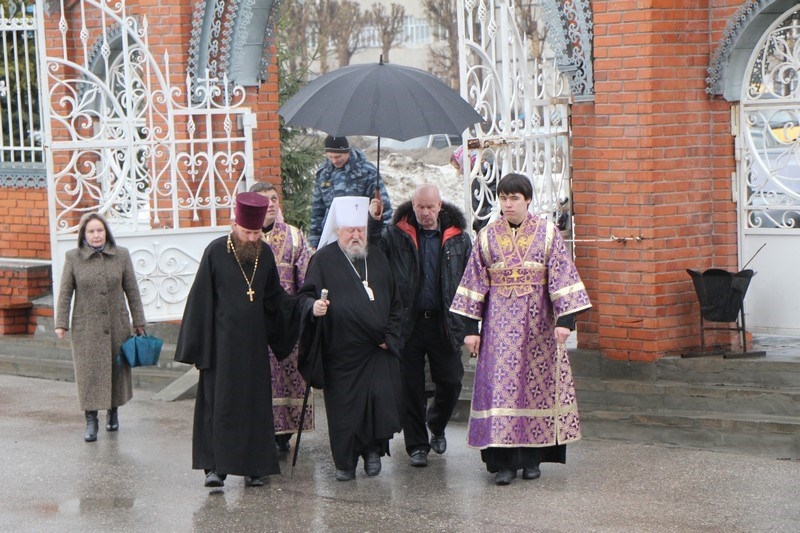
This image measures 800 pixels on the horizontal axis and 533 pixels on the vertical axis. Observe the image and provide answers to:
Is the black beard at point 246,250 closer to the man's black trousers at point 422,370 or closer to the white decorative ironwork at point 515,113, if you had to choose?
the man's black trousers at point 422,370

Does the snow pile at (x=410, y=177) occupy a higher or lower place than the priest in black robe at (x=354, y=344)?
higher

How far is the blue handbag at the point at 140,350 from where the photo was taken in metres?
9.62

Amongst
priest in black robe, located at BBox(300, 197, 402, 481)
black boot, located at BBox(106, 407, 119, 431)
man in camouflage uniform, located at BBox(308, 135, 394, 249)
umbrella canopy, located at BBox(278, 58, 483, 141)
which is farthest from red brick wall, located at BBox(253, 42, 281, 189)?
priest in black robe, located at BBox(300, 197, 402, 481)

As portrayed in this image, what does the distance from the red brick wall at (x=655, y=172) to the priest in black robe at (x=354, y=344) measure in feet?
6.22

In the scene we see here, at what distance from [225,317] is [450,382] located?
1.50 meters

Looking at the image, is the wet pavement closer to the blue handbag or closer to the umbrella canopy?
the blue handbag

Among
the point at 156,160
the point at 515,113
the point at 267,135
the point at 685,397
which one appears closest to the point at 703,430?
the point at 685,397

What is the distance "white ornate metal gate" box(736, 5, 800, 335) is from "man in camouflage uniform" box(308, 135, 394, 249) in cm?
245

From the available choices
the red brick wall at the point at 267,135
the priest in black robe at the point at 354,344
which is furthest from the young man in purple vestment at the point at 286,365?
the red brick wall at the point at 267,135

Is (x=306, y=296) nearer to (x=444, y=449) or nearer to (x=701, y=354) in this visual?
(x=444, y=449)

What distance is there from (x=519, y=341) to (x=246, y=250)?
1645 mm

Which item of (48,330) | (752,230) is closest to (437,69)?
(48,330)

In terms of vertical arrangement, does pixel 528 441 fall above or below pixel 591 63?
below

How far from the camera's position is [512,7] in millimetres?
10391
